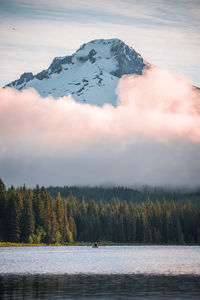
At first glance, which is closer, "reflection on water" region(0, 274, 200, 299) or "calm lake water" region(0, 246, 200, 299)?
"reflection on water" region(0, 274, 200, 299)

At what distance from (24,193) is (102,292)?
478 ft

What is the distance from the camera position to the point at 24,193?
199875 mm

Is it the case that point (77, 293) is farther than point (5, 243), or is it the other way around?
point (5, 243)

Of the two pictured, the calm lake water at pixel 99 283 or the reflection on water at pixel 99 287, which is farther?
the calm lake water at pixel 99 283

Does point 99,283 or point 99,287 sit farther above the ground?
point 99,283

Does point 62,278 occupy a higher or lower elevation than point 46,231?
lower

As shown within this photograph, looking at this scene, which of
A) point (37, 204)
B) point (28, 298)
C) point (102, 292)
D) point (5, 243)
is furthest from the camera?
point (37, 204)

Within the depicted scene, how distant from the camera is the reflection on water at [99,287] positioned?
5444cm

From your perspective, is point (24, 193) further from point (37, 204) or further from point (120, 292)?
point (120, 292)

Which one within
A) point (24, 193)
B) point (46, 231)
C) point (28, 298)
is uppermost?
point (24, 193)

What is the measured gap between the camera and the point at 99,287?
2377 inches

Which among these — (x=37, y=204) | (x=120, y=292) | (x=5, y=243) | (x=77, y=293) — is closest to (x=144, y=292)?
(x=120, y=292)

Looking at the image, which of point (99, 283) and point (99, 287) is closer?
point (99, 287)

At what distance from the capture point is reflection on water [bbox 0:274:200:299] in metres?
54.4
